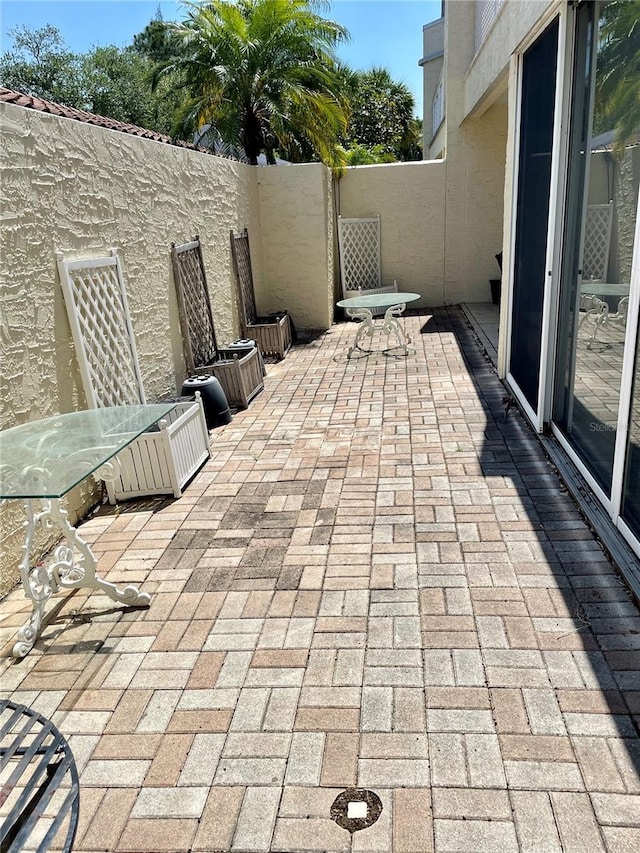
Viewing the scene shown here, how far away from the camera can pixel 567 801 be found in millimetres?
2170

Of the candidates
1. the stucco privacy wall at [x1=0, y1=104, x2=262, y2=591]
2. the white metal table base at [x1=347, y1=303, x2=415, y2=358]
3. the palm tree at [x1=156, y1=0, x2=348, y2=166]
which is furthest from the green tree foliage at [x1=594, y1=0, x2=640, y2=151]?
the palm tree at [x1=156, y1=0, x2=348, y2=166]

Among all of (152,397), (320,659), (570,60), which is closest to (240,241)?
(152,397)

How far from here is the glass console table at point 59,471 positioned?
284 cm

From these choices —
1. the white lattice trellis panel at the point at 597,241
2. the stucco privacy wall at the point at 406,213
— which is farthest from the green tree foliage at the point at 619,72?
the stucco privacy wall at the point at 406,213

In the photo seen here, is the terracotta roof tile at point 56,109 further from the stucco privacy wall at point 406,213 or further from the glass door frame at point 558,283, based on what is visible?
the stucco privacy wall at point 406,213

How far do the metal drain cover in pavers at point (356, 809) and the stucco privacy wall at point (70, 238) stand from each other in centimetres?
267

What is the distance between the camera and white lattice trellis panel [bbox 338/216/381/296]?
12.7 meters

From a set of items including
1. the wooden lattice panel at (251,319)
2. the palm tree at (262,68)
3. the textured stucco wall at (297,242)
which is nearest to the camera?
the wooden lattice panel at (251,319)

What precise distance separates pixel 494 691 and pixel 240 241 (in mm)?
8418

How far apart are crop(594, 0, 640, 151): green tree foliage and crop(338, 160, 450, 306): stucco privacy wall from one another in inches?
353

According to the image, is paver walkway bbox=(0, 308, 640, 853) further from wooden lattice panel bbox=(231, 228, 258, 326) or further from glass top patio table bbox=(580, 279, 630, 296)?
wooden lattice panel bbox=(231, 228, 258, 326)

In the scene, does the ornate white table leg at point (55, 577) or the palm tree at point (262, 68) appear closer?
the ornate white table leg at point (55, 577)

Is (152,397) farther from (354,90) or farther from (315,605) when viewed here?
(354,90)

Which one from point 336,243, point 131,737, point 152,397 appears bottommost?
point 131,737
